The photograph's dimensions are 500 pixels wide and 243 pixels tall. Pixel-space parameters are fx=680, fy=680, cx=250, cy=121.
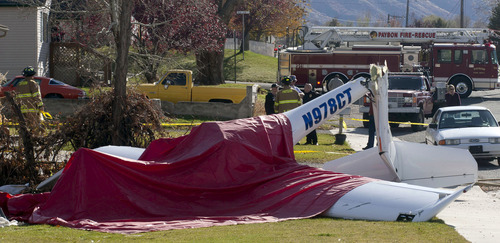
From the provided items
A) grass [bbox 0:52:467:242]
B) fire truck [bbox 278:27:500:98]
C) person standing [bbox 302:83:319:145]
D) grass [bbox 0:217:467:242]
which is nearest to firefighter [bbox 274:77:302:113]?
person standing [bbox 302:83:319:145]

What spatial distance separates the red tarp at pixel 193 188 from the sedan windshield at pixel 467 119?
7.79m

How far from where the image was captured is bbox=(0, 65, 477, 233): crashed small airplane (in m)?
9.70

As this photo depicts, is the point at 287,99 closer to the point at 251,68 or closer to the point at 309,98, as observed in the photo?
the point at 309,98

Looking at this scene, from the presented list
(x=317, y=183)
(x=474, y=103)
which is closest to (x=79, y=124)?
(x=317, y=183)

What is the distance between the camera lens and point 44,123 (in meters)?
13.8

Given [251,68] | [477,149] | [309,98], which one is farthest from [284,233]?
[251,68]

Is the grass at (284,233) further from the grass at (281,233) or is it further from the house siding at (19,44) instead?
the house siding at (19,44)

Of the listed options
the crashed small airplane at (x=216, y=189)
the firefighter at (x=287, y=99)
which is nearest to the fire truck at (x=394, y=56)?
the firefighter at (x=287, y=99)

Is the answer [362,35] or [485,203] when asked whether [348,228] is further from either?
[362,35]

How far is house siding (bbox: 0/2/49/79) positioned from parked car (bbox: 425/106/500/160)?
2102 centimetres

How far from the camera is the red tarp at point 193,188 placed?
32.5 ft

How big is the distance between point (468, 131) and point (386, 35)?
20.6 metres

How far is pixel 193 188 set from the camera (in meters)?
10.5

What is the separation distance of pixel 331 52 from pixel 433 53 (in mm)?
5542
